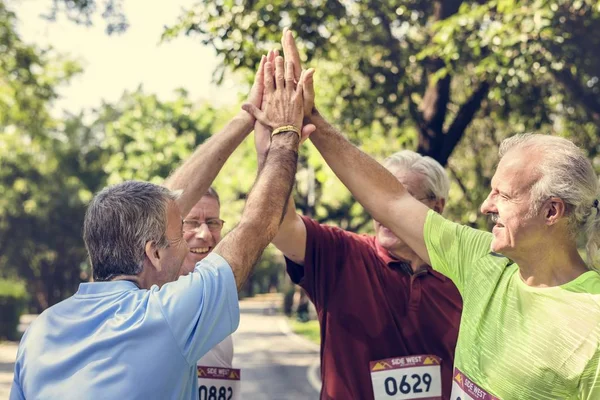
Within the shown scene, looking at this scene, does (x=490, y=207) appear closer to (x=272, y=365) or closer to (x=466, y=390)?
(x=466, y=390)

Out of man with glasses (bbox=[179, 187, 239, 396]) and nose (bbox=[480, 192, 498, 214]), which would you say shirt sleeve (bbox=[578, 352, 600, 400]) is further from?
man with glasses (bbox=[179, 187, 239, 396])

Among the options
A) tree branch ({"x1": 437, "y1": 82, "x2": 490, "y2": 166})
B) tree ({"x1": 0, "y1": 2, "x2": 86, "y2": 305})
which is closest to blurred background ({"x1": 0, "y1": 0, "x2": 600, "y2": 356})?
tree branch ({"x1": 437, "y1": 82, "x2": 490, "y2": 166})

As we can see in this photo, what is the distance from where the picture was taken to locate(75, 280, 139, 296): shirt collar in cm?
245

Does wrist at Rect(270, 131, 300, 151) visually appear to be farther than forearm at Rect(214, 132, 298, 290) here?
Yes

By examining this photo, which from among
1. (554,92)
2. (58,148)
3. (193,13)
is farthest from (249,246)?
(58,148)

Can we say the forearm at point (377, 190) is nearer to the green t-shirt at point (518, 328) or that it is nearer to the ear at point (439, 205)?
the green t-shirt at point (518, 328)

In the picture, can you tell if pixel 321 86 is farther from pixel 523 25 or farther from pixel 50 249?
pixel 50 249

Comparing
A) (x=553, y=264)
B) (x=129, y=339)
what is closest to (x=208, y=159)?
(x=129, y=339)

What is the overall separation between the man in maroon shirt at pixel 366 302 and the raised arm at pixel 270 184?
14 cm

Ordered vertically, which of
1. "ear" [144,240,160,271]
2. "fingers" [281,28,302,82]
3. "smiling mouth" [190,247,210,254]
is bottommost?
"smiling mouth" [190,247,210,254]

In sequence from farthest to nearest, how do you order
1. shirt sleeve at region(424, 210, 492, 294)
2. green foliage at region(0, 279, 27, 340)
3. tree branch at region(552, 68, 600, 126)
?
1. green foliage at region(0, 279, 27, 340)
2. tree branch at region(552, 68, 600, 126)
3. shirt sleeve at region(424, 210, 492, 294)

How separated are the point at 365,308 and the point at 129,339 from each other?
1485mm

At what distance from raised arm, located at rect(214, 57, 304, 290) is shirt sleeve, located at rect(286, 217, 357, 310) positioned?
0.55 meters

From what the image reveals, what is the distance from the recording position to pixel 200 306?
236 cm
